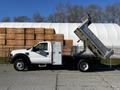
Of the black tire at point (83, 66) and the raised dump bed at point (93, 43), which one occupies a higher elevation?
the raised dump bed at point (93, 43)

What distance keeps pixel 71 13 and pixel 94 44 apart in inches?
2687

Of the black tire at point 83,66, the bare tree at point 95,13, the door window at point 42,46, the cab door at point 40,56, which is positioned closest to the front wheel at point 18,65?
the cab door at point 40,56

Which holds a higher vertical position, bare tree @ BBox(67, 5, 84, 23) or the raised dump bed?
bare tree @ BBox(67, 5, 84, 23)

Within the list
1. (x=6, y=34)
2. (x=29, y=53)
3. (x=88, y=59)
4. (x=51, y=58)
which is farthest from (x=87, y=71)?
(x=6, y=34)

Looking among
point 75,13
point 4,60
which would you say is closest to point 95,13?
point 75,13

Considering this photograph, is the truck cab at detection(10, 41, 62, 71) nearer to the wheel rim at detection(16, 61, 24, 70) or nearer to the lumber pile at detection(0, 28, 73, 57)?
the wheel rim at detection(16, 61, 24, 70)

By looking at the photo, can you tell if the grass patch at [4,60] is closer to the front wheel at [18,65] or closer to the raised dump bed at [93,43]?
the front wheel at [18,65]

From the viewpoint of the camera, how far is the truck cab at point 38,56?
22203mm

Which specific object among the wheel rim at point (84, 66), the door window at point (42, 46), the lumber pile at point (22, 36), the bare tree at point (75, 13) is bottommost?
the wheel rim at point (84, 66)

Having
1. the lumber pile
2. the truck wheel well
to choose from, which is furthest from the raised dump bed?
the lumber pile

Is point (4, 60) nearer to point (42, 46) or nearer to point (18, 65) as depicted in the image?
point (18, 65)

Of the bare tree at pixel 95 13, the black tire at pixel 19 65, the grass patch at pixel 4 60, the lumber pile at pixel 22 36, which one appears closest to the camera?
the black tire at pixel 19 65

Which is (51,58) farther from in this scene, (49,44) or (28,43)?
(28,43)

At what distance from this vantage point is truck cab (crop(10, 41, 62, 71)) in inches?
874
